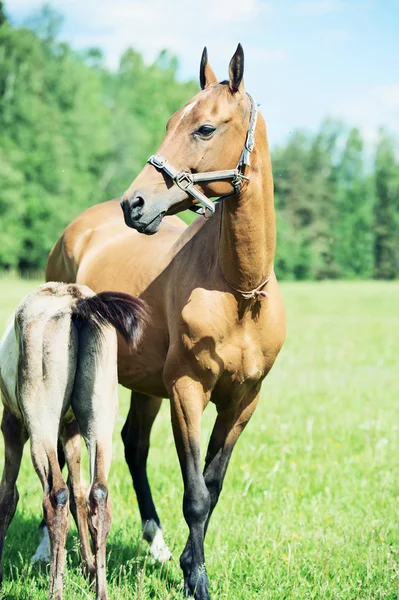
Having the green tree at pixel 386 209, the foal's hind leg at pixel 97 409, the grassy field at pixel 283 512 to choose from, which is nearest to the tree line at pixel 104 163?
the green tree at pixel 386 209

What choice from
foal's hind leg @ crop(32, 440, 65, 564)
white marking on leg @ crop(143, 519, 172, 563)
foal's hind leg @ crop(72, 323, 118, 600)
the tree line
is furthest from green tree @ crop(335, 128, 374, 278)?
foal's hind leg @ crop(72, 323, 118, 600)

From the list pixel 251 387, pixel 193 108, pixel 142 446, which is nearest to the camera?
pixel 193 108

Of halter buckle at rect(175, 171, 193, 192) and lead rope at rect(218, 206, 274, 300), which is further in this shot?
lead rope at rect(218, 206, 274, 300)

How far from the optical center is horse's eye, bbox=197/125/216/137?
3.80 meters

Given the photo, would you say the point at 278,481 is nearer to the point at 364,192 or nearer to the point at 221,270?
the point at 221,270

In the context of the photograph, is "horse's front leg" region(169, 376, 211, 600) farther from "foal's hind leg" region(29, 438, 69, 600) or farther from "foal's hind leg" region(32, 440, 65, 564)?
"foal's hind leg" region(32, 440, 65, 564)

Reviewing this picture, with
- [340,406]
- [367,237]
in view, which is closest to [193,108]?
[340,406]

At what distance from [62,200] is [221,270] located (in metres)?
42.8

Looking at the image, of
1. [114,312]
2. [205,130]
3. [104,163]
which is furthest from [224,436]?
Result: [104,163]

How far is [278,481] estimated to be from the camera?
621cm

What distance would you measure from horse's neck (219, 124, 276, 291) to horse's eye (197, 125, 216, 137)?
0.98 ft

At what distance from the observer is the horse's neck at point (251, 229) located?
13.2ft

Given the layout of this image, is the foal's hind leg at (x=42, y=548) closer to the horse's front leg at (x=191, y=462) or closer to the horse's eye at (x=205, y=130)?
the horse's front leg at (x=191, y=462)

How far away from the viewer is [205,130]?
3.80 m
